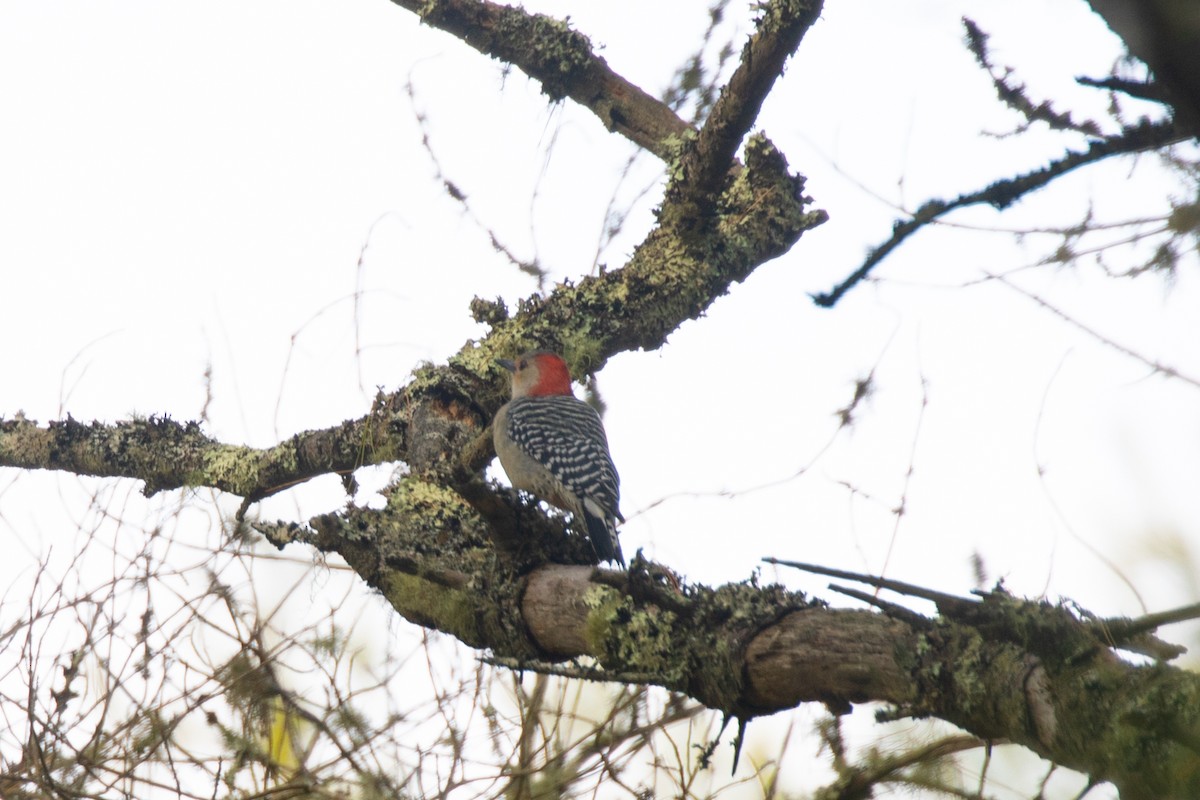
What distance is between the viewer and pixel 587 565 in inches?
138

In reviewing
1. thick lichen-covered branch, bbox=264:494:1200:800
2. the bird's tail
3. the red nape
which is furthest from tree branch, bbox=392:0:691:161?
thick lichen-covered branch, bbox=264:494:1200:800

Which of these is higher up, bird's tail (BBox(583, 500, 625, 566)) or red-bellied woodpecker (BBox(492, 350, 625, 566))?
red-bellied woodpecker (BBox(492, 350, 625, 566))

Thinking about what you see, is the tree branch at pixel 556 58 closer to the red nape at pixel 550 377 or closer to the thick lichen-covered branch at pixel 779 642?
the red nape at pixel 550 377

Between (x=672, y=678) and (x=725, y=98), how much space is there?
2899 mm

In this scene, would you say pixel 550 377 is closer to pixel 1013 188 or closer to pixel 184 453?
pixel 184 453

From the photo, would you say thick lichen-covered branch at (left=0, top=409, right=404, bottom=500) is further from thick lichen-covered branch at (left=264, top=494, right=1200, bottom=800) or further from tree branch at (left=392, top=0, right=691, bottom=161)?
tree branch at (left=392, top=0, right=691, bottom=161)

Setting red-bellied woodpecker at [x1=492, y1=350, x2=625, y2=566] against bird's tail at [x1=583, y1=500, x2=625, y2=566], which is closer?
bird's tail at [x1=583, y1=500, x2=625, y2=566]

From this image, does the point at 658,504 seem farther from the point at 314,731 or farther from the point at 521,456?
the point at 314,731

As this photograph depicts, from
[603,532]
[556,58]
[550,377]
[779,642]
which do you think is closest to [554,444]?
[550,377]

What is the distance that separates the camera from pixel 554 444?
213 inches

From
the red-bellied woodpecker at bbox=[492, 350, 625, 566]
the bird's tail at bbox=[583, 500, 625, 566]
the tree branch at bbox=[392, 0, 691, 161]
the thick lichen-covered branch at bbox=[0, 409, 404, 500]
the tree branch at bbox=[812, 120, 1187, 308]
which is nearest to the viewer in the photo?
the tree branch at bbox=[812, 120, 1187, 308]

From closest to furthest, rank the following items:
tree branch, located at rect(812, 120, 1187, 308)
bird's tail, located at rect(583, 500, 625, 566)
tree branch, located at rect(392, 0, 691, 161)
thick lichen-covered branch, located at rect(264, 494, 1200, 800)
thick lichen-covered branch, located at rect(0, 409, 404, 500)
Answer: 1. tree branch, located at rect(812, 120, 1187, 308)
2. thick lichen-covered branch, located at rect(264, 494, 1200, 800)
3. bird's tail, located at rect(583, 500, 625, 566)
4. thick lichen-covered branch, located at rect(0, 409, 404, 500)
5. tree branch, located at rect(392, 0, 691, 161)

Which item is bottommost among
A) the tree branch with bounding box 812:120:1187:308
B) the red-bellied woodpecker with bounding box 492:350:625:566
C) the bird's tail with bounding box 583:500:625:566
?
the tree branch with bounding box 812:120:1187:308

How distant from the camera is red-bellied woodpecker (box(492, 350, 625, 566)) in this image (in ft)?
16.1
